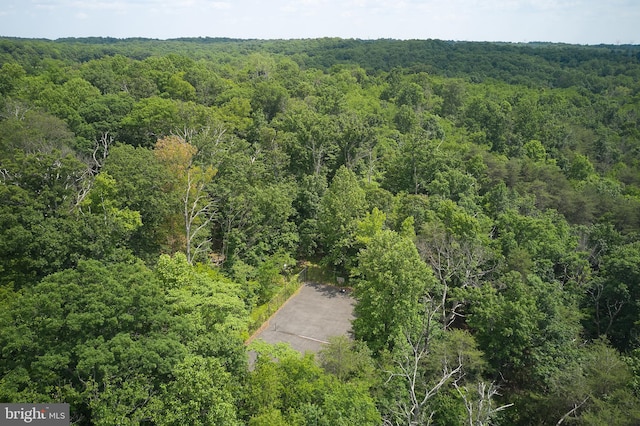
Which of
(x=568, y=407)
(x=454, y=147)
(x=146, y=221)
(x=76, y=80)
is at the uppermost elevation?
(x=76, y=80)

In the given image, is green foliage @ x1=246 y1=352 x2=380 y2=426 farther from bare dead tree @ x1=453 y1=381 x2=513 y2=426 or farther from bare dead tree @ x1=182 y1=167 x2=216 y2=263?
bare dead tree @ x1=182 y1=167 x2=216 y2=263

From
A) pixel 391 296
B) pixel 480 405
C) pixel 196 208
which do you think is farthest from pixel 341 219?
pixel 480 405

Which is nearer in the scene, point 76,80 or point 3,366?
point 3,366

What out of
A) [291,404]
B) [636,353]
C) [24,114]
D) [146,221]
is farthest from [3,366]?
[24,114]

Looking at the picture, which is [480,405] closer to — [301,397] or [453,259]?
[301,397]

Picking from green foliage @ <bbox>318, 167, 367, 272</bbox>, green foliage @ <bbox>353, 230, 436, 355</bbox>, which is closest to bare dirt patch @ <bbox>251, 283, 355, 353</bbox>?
green foliage @ <bbox>318, 167, 367, 272</bbox>

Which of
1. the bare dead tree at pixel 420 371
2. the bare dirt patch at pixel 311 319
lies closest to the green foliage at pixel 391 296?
the bare dead tree at pixel 420 371

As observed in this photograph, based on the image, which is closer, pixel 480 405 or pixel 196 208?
pixel 480 405

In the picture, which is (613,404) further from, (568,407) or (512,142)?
(512,142)
